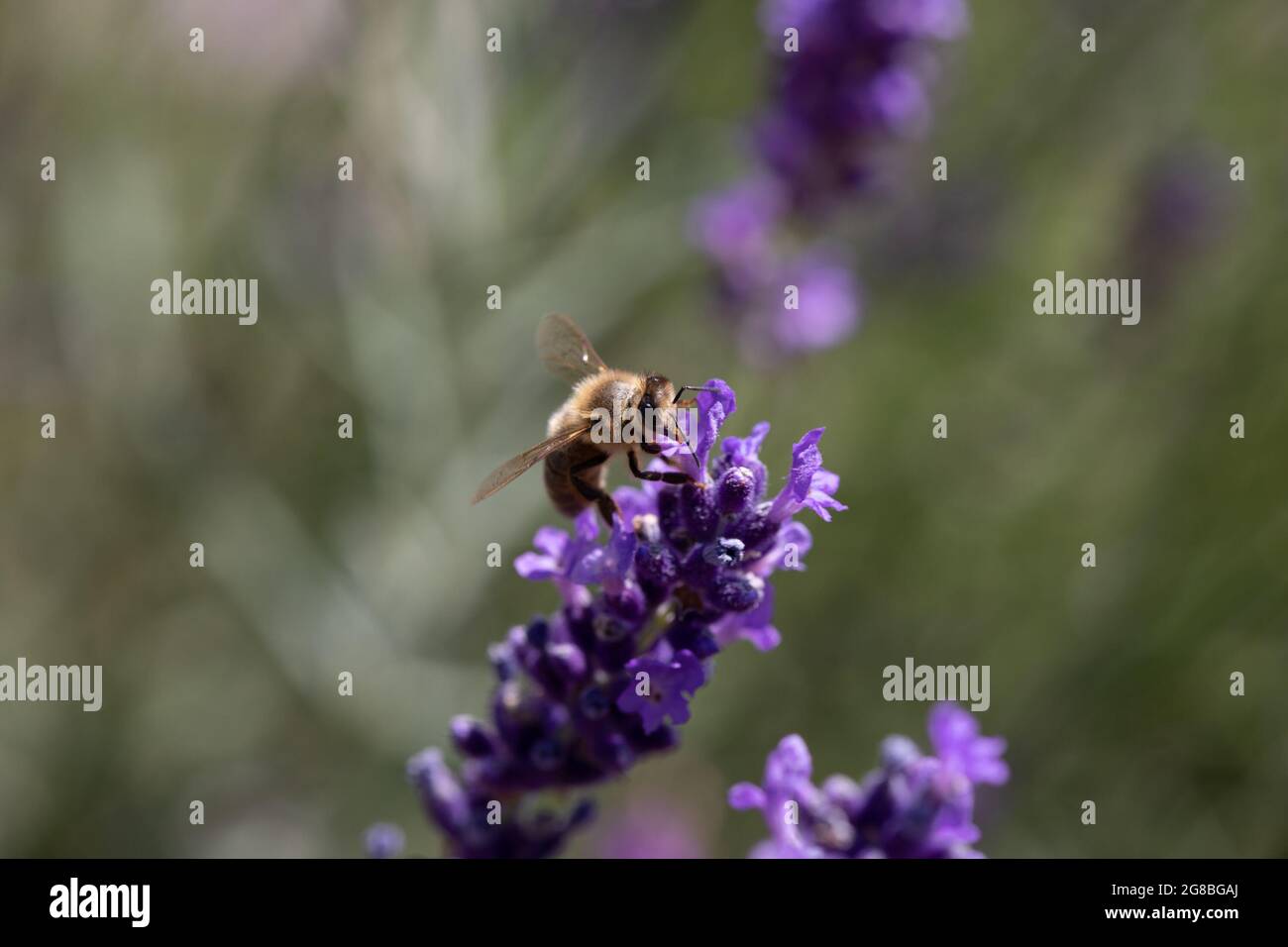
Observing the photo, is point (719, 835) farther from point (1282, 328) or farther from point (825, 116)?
point (1282, 328)

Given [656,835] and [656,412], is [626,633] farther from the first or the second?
[656,835]

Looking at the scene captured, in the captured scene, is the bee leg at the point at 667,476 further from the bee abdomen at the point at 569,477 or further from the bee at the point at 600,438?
the bee abdomen at the point at 569,477

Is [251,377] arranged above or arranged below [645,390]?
above

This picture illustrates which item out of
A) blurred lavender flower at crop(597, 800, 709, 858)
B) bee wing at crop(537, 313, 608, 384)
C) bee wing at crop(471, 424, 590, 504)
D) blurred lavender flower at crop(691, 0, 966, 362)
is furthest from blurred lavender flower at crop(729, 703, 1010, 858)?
blurred lavender flower at crop(691, 0, 966, 362)

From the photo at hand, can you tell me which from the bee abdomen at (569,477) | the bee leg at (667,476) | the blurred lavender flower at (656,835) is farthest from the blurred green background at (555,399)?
the bee leg at (667,476)

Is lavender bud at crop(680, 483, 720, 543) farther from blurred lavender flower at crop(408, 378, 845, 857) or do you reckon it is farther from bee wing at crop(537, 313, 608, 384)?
bee wing at crop(537, 313, 608, 384)

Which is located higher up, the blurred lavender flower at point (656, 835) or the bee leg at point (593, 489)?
the bee leg at point (593, 489)

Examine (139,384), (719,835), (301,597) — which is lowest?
(719,835)
